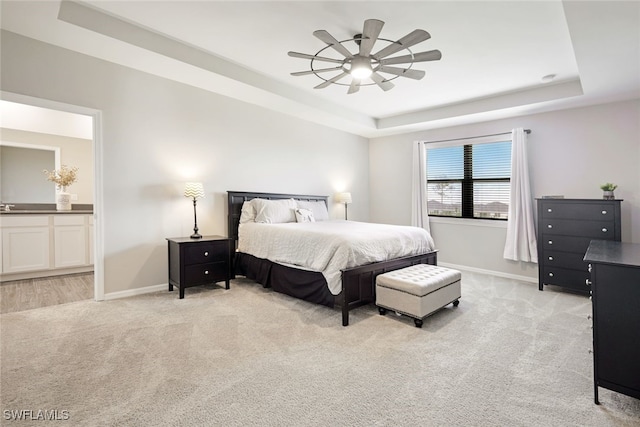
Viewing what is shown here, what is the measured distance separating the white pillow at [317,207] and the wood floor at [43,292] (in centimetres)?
312

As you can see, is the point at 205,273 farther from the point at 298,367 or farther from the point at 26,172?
the point at 26,172

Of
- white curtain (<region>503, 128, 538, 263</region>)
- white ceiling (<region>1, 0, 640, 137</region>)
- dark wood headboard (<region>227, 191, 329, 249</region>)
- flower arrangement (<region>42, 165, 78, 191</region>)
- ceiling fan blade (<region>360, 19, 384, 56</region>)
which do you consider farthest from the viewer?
flower arrangement (<region>42, 165, 78, 191</region>)

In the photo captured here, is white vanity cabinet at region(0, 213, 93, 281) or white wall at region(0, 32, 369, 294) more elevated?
white wall at region(0, 32, 369, 294)

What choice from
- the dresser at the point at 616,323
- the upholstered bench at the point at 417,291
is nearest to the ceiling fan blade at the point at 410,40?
the dresser at the point at 616,323

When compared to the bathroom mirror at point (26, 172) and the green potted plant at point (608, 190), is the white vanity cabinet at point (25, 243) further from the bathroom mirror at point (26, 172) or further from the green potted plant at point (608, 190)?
the green potted plant at point (608, 190)

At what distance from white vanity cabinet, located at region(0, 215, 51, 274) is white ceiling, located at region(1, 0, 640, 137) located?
9.14 feet

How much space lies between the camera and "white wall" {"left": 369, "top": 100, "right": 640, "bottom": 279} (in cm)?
415

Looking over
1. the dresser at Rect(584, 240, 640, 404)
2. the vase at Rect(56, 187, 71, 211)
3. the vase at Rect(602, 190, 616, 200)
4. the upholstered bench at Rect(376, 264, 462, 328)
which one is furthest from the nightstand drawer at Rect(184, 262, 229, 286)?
the vase at Rect(602, 190, 616, 200)

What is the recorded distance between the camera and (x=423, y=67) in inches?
152

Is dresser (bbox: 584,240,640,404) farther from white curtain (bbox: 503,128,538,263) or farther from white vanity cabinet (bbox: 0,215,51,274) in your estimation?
white vanity cabinet (bbox: 0,215,51,274)

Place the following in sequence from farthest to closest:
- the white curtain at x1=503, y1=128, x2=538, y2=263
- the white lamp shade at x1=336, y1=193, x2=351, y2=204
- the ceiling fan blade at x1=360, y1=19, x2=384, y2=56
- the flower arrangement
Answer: the white lamp shade at x1=336, y1=193, x2=351, y2=204 < the flower arrangement < the white curtain at x1=503, y1=128, x2=538, y2=263 < the ceiling fan blade at x1=360, y1=19, x2=384, y2=56

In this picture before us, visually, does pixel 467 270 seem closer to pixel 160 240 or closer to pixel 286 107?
pixel 286 107

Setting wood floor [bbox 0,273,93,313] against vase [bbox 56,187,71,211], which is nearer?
wood floor [bbox 0,273,93,313]

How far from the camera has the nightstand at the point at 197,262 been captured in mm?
3742
